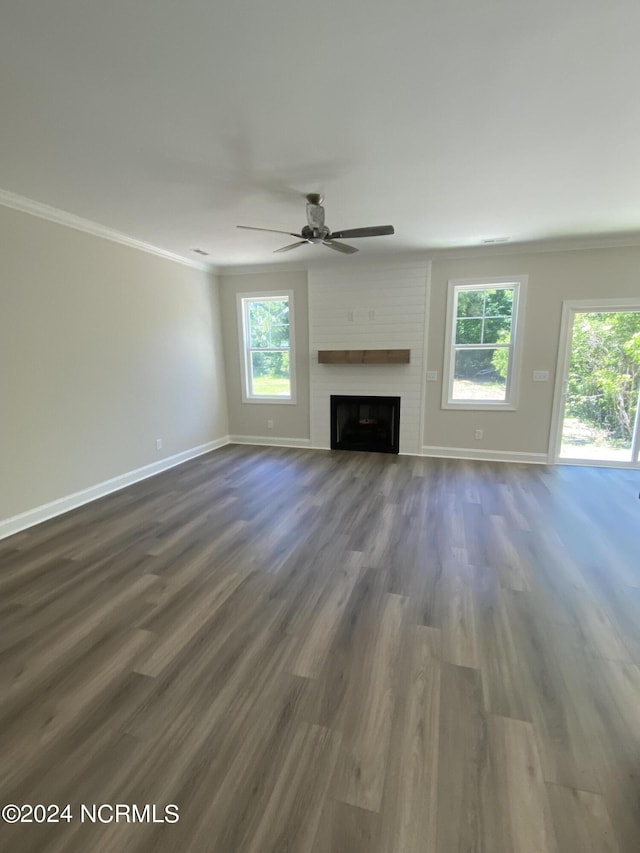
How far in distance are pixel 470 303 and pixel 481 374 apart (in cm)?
99

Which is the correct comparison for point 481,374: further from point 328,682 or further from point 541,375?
point 328,682

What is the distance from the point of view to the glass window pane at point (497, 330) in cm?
502

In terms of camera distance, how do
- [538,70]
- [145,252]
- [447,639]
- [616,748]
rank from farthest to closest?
[145,252] < [447,639] < [538,70] < [616,748]

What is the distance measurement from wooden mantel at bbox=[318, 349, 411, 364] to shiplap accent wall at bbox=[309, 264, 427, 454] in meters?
0.10

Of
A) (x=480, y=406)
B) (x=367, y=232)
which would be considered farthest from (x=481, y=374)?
(x=367, y=232)

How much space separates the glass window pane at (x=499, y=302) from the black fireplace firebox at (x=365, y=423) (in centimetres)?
174

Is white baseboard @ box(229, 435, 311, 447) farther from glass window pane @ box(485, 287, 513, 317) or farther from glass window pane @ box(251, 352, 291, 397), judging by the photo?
glass window pane @ box(485, 287, 513, 317)

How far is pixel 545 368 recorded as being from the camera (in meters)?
4.91

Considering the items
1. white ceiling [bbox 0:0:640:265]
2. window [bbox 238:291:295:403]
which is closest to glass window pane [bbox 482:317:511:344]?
white ceiling [bbox 0:0:640:265]

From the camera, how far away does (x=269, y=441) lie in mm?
6270

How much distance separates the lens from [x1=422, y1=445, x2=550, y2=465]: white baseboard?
16.8 feet

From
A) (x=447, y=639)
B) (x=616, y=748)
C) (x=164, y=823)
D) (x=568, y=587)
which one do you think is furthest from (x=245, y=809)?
(x=568, y=587)

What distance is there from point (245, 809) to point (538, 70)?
3319 millimetres

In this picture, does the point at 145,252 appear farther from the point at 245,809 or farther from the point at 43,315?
the point at 245,809
